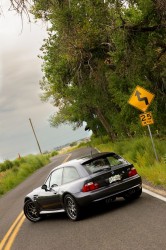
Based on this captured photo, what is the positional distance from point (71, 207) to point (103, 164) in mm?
1278

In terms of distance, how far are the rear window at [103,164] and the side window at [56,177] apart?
3.09 feet

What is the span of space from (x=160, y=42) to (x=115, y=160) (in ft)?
31.6

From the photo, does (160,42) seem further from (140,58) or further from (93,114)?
(93,114)

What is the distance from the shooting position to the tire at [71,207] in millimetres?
10648

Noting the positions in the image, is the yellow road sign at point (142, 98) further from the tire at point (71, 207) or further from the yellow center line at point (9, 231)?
the tire at point (71, 207)

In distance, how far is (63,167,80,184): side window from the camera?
11078mm

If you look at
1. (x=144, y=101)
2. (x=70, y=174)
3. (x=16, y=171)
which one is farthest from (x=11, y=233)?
(x=16, y=171)

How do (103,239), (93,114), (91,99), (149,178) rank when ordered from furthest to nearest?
(93,114)
(91,99)
(149,178)
(103,239)

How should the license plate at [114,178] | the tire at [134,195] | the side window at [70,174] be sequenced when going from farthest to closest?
the tire at [134,195], the side window at [70,174], the license plate at [114,178]

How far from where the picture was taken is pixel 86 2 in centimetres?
1812

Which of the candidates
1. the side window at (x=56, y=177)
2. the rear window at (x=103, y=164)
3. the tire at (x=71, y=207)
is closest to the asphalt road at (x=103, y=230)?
the tire at (x=71, y=207)

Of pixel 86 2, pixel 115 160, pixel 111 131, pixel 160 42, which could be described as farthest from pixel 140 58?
pixel 111 131

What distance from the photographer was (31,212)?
42.5ft

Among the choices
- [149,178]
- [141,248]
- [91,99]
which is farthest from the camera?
[91,99]
